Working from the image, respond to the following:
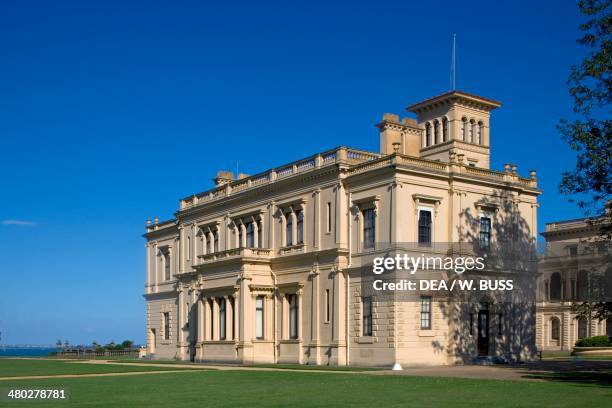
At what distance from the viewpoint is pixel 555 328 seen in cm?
8225

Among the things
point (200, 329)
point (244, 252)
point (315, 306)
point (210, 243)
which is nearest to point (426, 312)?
point (315, 306)

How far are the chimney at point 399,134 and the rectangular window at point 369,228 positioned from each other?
6941mm

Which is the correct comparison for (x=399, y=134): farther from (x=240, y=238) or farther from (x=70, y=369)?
(x=70, y=369)

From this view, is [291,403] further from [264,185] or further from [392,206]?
[264,185]

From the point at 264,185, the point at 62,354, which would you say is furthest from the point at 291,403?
the point at 62,354

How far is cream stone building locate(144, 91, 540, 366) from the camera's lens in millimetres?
40938

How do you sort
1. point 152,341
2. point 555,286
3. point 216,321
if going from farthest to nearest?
point 555,286
point 152,341
point 216,321

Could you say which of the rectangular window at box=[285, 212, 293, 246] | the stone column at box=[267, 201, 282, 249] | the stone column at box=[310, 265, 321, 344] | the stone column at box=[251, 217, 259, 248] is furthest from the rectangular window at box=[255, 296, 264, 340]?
the stone column at box=[310, 265, 321, 344]

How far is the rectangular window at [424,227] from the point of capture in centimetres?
4122

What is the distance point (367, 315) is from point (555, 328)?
4644 centimetres

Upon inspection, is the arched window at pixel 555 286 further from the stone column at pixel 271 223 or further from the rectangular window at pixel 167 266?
the stone column at pixel 271 223

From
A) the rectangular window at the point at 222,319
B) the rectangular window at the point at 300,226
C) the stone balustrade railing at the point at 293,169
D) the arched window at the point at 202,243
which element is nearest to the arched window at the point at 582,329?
the arched window at the point at 202,243

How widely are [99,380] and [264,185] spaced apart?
21.5 meters

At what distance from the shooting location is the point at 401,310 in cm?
3997
